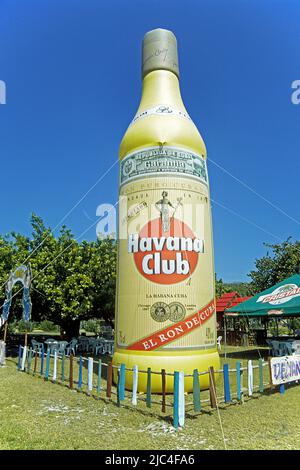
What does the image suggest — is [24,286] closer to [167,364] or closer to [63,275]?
[63,275]

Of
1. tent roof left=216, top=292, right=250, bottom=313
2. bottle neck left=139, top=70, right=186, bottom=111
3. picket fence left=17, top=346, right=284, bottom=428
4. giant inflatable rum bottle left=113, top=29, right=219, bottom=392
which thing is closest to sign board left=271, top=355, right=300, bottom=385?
picket fence left=17, top=346, right=284, bottom=428

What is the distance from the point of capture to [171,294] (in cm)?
1124

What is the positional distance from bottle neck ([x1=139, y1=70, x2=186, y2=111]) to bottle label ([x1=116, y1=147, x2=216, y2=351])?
2440 mm

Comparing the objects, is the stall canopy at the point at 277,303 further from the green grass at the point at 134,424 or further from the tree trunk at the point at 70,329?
the tree trunk at the point at 70,329

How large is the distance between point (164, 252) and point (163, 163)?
3.09 m

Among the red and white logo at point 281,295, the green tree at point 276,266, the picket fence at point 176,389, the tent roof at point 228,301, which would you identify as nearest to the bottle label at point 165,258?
the picket fence at point 176,389

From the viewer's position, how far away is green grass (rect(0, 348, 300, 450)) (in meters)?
6.65

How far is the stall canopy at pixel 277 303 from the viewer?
17.6 m

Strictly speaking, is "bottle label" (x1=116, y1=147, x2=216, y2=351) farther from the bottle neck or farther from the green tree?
the green tree

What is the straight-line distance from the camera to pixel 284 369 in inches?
421

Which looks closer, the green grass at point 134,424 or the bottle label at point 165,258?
the green grass at point 134,424
